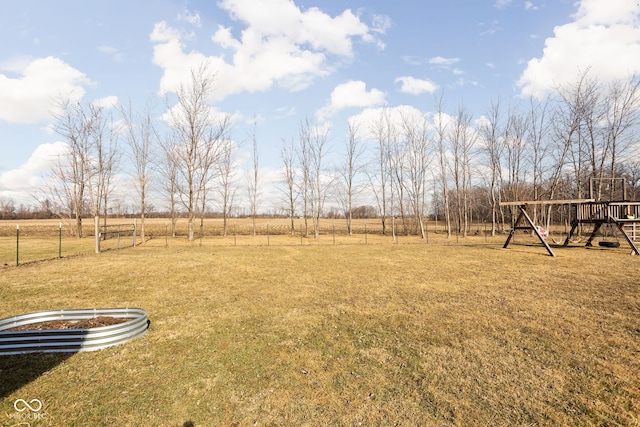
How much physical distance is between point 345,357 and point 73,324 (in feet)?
16.4

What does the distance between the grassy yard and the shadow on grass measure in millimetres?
28

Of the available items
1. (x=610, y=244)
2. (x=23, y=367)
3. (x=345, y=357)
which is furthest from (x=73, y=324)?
(x=610, y=244)

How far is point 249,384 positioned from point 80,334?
3123mm

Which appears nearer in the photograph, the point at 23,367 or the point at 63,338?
the point at 23,367

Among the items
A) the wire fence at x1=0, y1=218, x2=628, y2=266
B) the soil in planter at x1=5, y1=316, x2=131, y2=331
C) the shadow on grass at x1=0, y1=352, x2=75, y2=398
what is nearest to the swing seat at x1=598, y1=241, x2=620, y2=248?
the wire fence at x1=0, y1=218, x2=628, y2=266

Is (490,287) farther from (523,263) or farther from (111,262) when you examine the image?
(111,262)

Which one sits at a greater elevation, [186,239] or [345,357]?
[186,239]

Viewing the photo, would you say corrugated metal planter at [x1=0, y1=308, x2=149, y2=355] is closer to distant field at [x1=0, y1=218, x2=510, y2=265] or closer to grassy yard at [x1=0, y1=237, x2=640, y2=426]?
grassy yard at [x1=0, y1=237, x2=640, y2=426]

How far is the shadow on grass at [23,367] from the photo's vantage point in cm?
370

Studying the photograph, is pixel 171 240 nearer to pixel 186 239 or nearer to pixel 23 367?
pixel 186 239

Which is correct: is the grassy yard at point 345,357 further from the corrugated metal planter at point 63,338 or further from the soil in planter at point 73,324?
the soil in planter at point 73,324

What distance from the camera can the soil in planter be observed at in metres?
5.36

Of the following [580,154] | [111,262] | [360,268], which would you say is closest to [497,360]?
[360,268]

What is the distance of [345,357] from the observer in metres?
4.56
